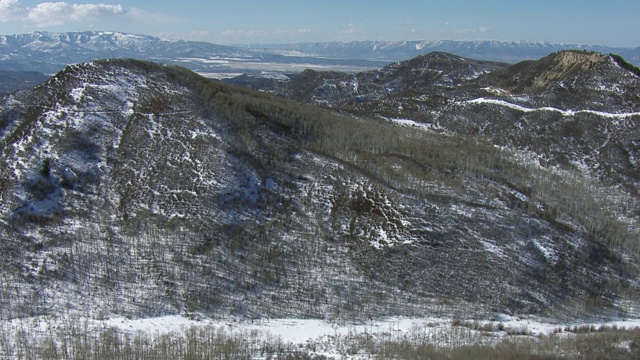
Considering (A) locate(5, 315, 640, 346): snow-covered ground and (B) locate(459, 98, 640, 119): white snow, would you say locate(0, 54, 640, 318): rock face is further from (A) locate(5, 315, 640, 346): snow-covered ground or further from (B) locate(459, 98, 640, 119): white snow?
(B) locate(459, 98, 640, 119): white snow

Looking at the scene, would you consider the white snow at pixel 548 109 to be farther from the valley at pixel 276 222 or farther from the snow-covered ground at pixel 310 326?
the snow-covered ground at pixel 310 326

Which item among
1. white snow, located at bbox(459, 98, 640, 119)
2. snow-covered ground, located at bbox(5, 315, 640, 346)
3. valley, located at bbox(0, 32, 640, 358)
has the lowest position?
snow-covered ground, located at bbox(5, 315, 640, 346)

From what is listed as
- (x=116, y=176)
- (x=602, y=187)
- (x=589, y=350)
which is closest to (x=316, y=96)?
(x=602, y=187)

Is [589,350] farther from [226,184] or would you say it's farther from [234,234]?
[226,184]

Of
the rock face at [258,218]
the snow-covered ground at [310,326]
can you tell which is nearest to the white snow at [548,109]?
the rock face at [258,218]

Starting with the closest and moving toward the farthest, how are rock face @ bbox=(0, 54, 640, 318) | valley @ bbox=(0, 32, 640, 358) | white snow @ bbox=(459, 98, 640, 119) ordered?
valley @ bbox=(0, 32, 640, 358) < rock face @ bbox=(0, 54, 640, 318) < white snow @ bbox=(459, 98, 640, 119)

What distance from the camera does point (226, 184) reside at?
35.5 metres

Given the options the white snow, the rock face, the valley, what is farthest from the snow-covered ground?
the white snow

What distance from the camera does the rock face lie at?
27312 mm

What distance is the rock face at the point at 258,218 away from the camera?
27.3m

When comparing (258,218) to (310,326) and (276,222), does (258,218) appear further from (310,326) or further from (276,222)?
(310,326)

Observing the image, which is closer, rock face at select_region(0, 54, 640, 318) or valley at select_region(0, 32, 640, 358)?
valley at select_region(0, 32, 640, 358)

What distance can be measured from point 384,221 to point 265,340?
567 inches

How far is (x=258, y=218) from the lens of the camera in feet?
111
